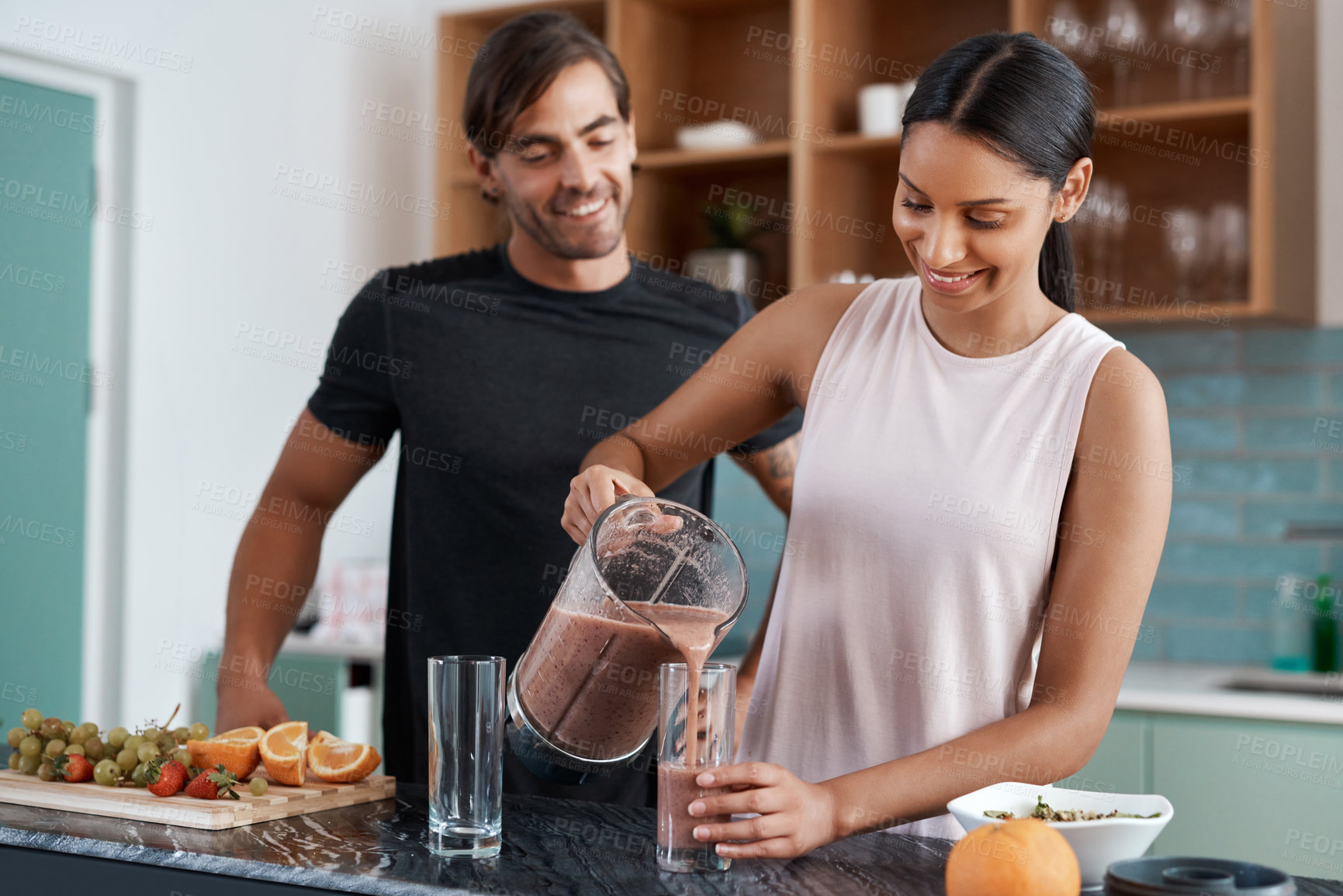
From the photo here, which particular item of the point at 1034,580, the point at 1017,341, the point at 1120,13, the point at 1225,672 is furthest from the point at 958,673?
the point at 1120,13

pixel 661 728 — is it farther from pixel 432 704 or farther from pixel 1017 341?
pixel 1017 341

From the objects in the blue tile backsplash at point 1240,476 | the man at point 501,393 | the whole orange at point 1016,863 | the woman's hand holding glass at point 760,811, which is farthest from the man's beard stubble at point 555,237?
the blue tile backsplash at point 1240,476

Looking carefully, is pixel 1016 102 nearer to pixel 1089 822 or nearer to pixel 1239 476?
pixel 1089 822

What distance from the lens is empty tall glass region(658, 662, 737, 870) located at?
1.03 m

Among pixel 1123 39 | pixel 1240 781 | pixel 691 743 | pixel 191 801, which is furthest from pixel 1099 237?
pixel 191 801

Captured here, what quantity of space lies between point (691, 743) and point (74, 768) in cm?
68

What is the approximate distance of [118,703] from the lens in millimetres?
3082

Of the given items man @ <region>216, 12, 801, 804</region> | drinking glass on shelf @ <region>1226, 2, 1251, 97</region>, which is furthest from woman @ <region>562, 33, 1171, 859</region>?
drinking glass on shelf @ <region>1226, 2, 1251, 97</region>

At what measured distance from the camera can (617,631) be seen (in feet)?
3.80

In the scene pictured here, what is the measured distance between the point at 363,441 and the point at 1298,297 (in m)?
1.95

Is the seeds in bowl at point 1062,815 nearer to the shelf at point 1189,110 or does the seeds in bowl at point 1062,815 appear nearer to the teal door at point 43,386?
the shelf at point 1189,110

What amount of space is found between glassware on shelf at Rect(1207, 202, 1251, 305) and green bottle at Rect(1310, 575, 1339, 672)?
2.15 feet

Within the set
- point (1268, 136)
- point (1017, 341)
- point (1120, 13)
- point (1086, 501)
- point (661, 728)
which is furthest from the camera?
point (1120, 13)

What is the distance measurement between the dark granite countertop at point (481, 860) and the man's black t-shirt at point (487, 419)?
459 millimetres
